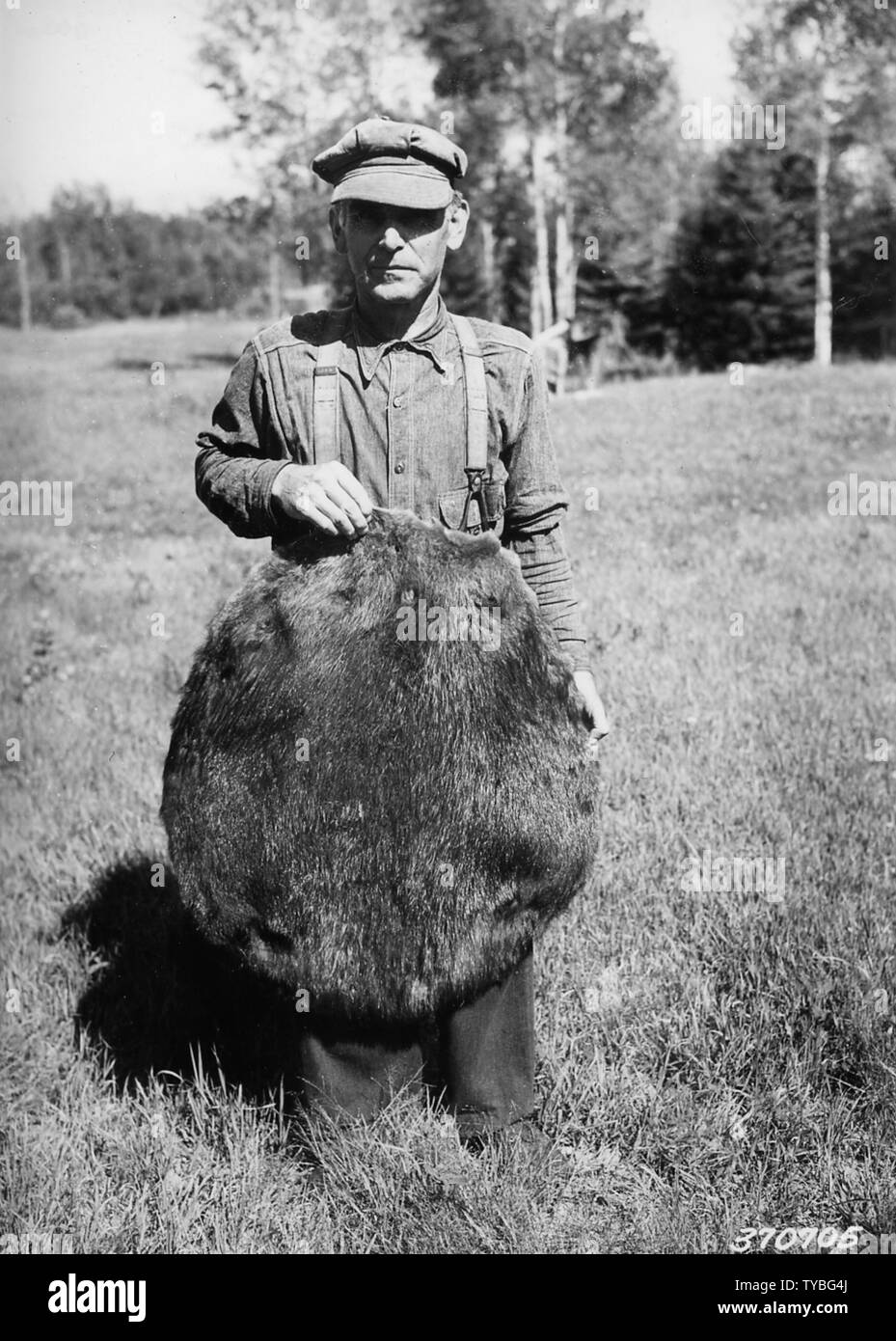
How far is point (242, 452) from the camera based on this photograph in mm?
2754

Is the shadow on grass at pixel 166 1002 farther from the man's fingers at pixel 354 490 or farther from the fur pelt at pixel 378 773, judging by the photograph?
the man's fingers at pixel 354 490

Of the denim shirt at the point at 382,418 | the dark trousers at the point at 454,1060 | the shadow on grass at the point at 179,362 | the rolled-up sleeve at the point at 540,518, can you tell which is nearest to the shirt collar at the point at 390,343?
the denim shirt at the point at 382,418

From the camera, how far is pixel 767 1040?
127 inches

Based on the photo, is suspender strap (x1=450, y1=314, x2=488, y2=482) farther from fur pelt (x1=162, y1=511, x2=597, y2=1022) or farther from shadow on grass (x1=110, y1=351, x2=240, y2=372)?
shadow on grass (x1=110, y1=351, x2=240, y2=372)

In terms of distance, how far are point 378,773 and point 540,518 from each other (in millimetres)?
862

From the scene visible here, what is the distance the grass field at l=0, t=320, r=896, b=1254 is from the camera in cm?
275

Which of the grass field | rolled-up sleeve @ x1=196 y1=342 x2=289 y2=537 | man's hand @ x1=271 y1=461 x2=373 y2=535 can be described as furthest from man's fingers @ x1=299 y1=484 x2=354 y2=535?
the grass field

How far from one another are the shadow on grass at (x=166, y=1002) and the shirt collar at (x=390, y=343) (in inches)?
63.5

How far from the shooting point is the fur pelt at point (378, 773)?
2.32 metres

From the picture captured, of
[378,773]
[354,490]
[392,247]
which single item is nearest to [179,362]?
[392,247]

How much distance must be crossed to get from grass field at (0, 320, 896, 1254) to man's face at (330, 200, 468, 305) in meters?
1.82

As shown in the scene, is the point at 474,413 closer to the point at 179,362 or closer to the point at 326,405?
the point at 326,405
